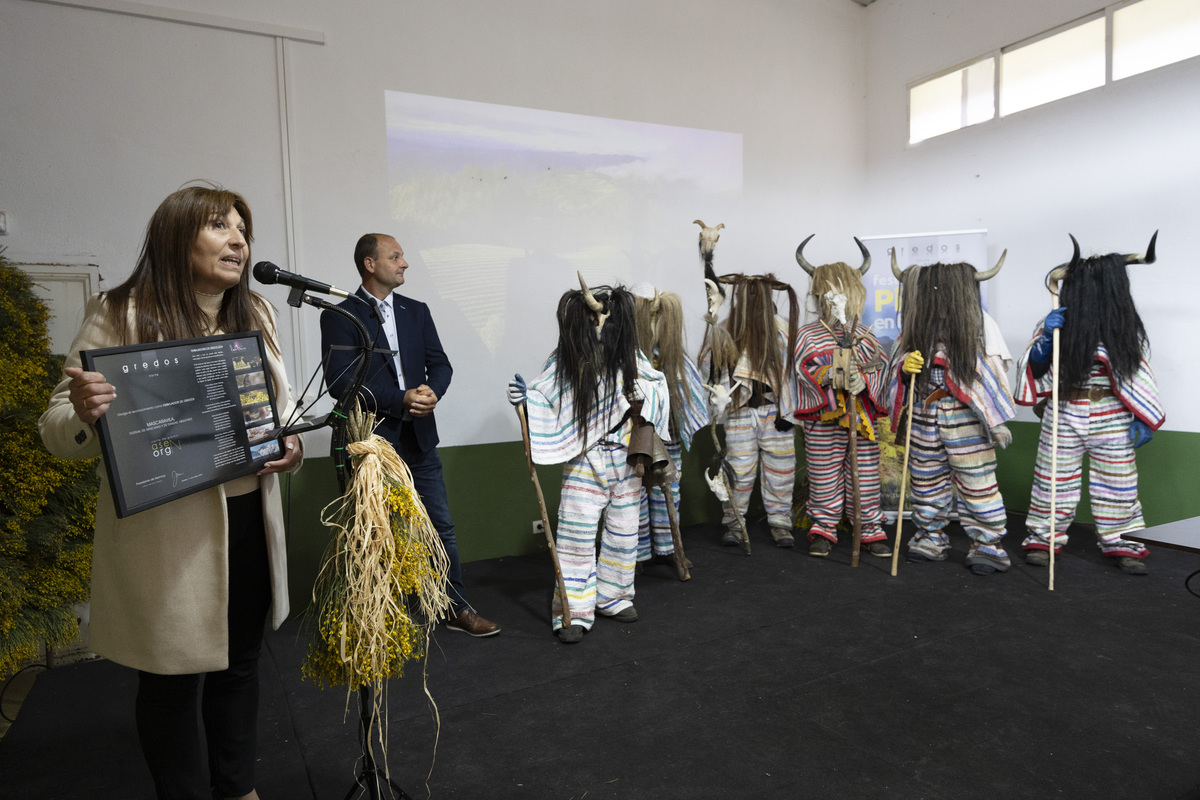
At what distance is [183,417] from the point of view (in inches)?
57.1

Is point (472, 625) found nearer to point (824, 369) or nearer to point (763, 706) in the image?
point (763, 706)

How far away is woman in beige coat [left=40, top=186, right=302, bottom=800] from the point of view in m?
1.48

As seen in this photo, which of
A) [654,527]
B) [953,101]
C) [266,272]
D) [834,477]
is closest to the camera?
[266,272]

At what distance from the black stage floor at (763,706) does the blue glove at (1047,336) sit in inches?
44.7

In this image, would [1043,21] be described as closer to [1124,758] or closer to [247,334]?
[1124,758]

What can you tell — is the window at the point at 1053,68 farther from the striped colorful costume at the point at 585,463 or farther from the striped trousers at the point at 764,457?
the striped colorful costume at the point at 585,463

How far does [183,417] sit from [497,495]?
2.97 m

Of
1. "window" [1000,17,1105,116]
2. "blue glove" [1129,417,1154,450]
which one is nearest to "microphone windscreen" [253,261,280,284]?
"blue glove" [1129,417,1154,450]

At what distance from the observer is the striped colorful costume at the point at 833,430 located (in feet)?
13.4

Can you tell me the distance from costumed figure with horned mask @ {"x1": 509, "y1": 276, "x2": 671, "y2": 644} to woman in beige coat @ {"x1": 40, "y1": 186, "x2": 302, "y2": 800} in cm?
161

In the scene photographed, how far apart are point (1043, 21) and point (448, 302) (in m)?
4.11

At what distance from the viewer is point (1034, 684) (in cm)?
261

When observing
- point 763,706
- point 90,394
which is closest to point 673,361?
point 763,706

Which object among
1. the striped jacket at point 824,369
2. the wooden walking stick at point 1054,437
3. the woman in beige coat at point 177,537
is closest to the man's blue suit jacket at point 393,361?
the woman in beige coat at point 177,537
